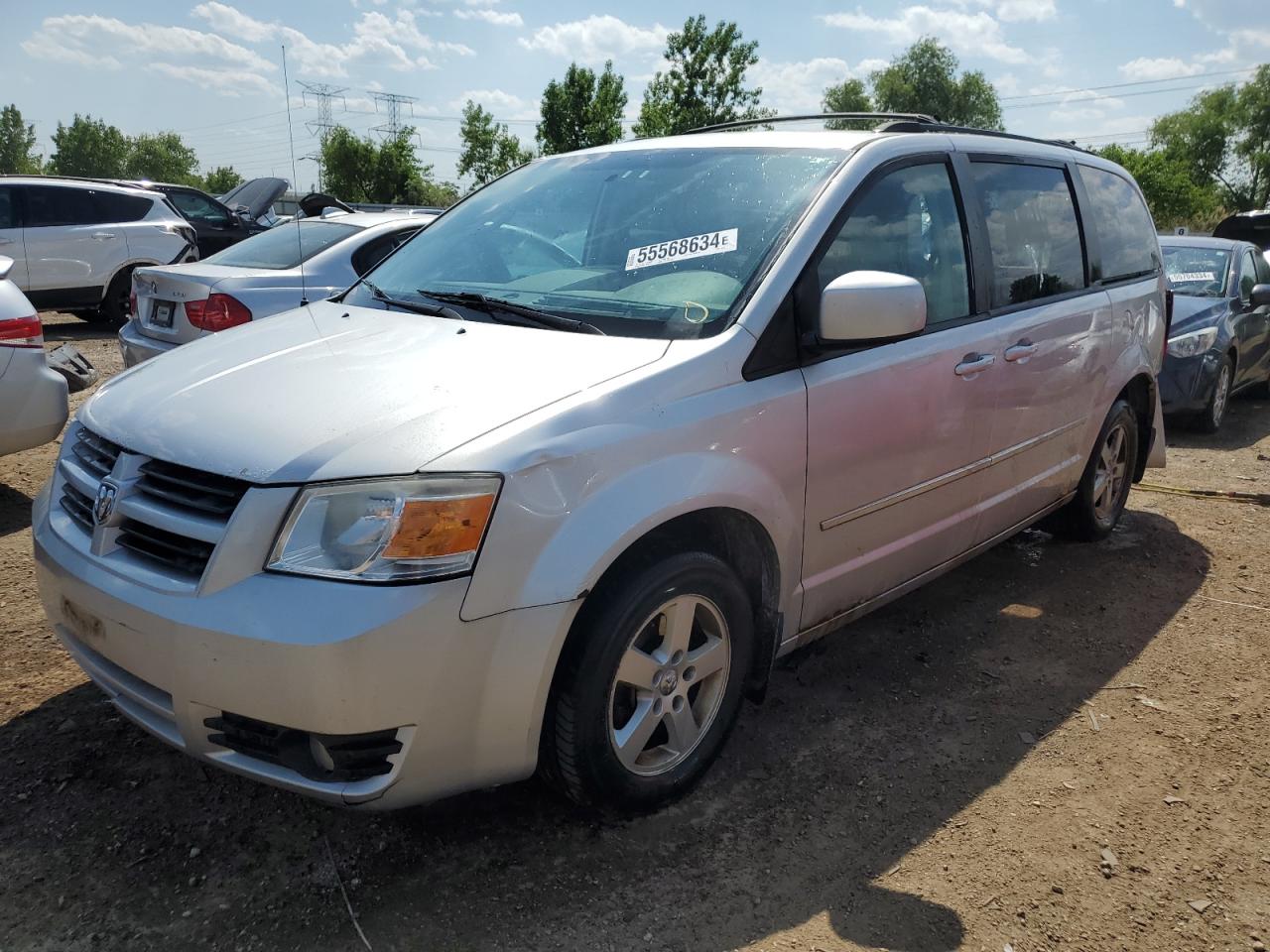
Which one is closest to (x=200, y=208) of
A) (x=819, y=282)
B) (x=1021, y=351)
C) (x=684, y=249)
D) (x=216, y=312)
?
Result: (x=216, y=312)

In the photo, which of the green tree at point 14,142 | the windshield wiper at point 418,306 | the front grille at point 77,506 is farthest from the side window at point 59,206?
the green tree at point 14,142

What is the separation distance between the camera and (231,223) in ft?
52.6

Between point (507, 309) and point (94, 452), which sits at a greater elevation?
point (507, 309)

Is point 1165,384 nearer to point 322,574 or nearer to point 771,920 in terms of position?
point 771,920

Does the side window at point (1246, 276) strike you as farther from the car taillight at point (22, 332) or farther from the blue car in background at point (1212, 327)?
the car taillight at point (22, 332)

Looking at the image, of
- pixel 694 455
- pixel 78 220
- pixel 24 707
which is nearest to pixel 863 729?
pixel 694 455

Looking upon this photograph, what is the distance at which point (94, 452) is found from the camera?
2.68 meters

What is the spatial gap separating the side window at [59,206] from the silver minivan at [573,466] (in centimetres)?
966

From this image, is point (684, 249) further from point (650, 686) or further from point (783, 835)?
point (783, 835)

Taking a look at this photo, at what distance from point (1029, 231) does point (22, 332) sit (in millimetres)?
4649

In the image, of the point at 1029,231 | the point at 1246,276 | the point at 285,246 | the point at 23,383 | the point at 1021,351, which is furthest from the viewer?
the point at 1246,276

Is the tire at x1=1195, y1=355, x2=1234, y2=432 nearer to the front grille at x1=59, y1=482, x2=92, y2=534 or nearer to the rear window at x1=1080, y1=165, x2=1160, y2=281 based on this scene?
the rear window at x1=1080, y1=165, x2=1160, y2=281

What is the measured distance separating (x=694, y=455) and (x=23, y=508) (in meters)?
4.21

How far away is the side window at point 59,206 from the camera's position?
11.2m
